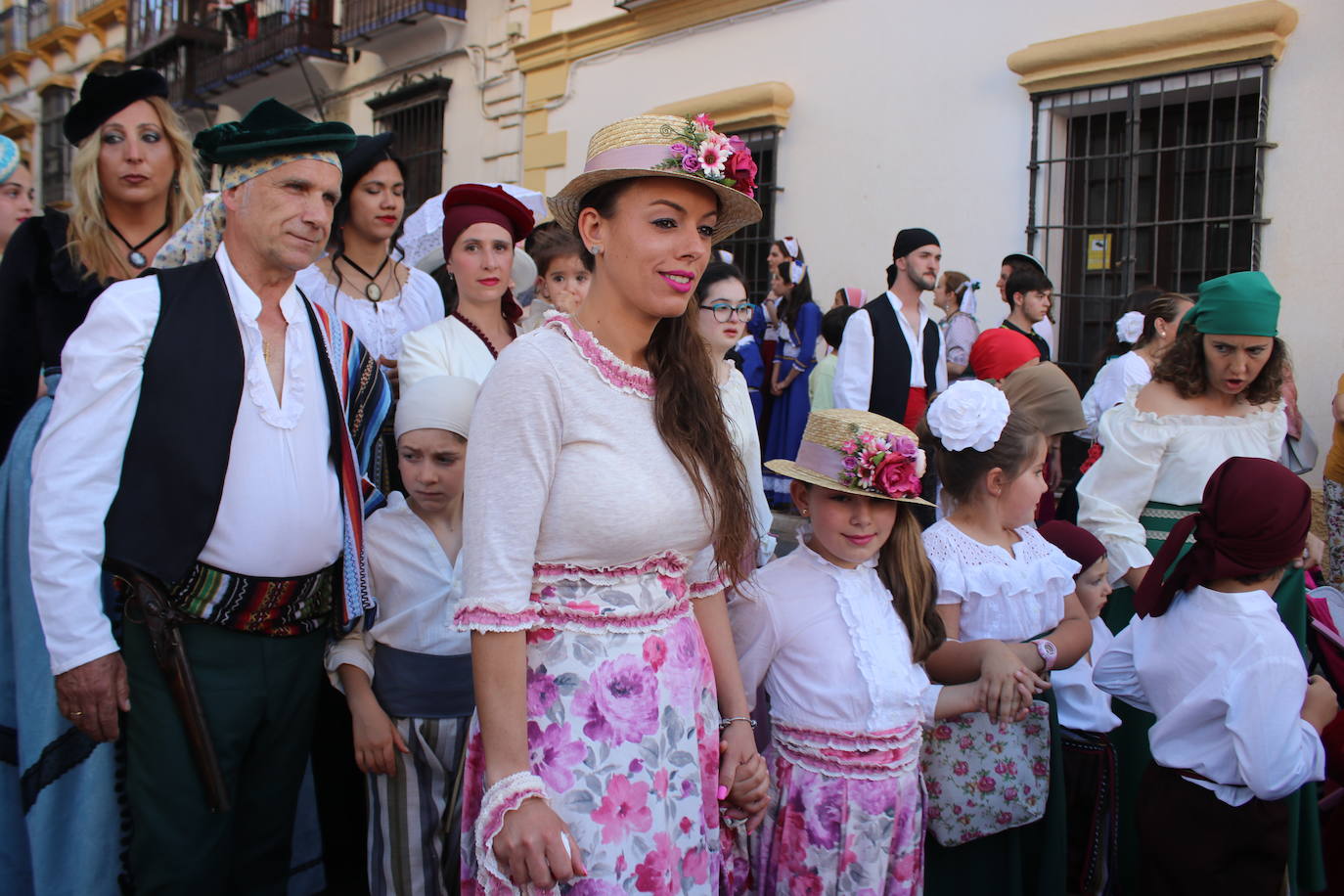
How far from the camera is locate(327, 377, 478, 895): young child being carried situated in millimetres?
2533

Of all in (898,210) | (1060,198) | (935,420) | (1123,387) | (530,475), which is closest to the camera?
(530,475)

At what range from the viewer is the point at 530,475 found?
1668 millimetres

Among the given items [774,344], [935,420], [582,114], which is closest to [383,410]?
[935,420]

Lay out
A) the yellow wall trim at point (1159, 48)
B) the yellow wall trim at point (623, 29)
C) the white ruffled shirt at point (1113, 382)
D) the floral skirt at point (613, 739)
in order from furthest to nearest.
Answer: the yellow wall trim at point (623, 29), the yellow wall trim at point (1159, 48), the white ruffled shirt at point (1113, 382), the floral skirt at point (613, 739)

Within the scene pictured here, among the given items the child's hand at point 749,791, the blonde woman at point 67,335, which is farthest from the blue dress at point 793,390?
the child's hand at point 749,791

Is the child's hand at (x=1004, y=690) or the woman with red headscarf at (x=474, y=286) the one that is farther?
the woman with red headscarf at (x=474, y=286)

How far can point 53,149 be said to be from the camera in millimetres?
Result: 22219

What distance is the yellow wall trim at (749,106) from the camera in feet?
30.8

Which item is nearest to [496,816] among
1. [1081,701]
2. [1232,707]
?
[1232,707]

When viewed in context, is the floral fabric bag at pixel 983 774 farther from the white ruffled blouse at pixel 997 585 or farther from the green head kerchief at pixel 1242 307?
the green head kerchief at pixel 1242 307

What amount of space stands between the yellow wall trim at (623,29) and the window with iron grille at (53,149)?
48.6ft

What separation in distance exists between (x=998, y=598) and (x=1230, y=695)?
59cm

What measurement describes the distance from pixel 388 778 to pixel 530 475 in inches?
50.8

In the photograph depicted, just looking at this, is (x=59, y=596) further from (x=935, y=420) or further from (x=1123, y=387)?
(x=1123, y=387)
